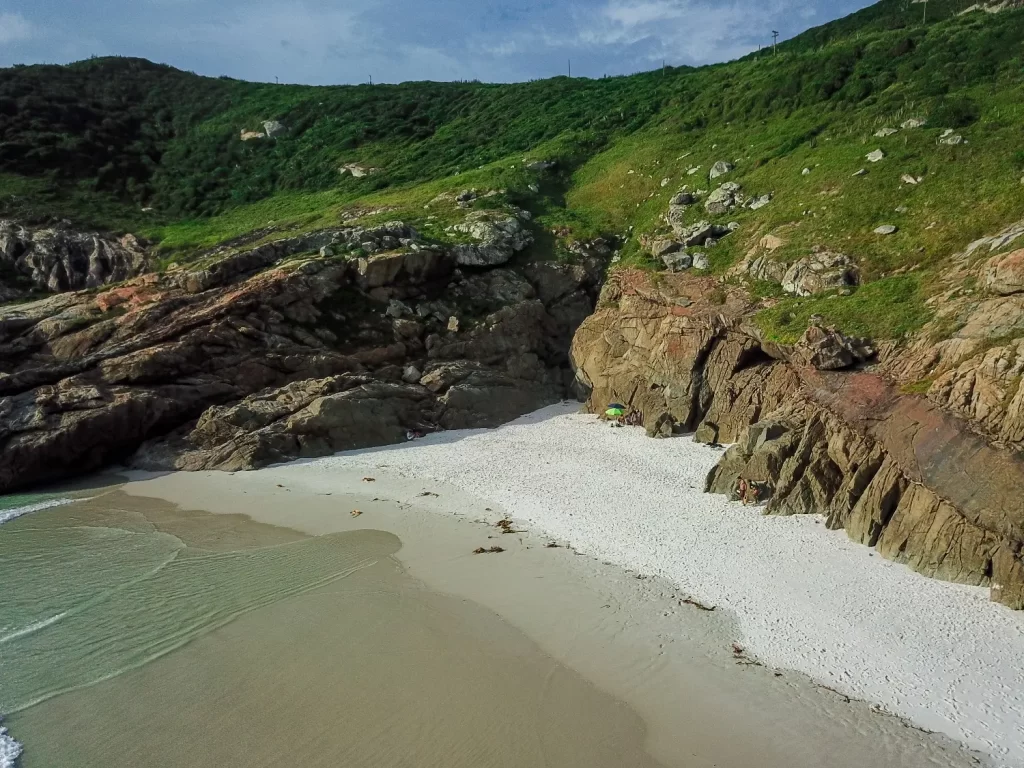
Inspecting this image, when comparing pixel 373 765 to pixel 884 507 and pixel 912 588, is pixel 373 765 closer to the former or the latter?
pixel 912 588

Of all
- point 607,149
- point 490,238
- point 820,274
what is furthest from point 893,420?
point 607,149

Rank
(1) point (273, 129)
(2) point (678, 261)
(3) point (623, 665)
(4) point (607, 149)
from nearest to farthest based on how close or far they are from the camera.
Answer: (3) point (623, 665), (2) point (678, 261), (4) point (607, 149), (1) point (273, 129)

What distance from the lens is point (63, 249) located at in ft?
149

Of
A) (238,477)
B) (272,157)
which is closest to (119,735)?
(238,477)

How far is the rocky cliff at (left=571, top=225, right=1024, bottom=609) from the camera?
1473cm

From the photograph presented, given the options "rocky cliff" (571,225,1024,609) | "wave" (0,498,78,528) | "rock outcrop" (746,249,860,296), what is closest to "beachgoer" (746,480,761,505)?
"rocky cliff" (571,225,1024,609)

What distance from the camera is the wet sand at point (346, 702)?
32.7ft

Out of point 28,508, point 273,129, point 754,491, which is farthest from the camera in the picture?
point 273,129

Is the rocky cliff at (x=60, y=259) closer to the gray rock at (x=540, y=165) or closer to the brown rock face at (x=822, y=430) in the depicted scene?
the gray rock at (x=540, y=165)

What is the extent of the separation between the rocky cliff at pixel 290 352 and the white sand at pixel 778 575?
425 cm

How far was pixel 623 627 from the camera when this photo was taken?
44.7 feet

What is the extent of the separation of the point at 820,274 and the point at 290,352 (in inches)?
1022

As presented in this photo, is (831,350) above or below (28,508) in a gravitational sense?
above

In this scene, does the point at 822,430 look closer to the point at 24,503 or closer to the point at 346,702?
the point at 346,702
